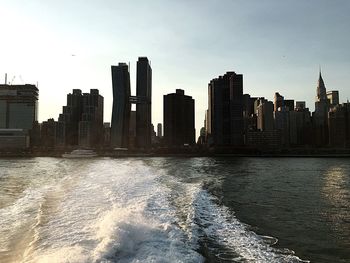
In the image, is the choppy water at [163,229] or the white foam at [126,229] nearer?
the white foam at [126,229]

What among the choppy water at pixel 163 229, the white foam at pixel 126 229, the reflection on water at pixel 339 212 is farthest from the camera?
the reflection on water at pixel 339 212

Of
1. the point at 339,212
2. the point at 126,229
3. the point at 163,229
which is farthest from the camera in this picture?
the point at 339,212

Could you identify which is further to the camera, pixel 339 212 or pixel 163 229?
pixel 339 212

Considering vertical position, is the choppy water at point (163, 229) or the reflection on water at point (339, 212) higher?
the choppy water at point (163, 229)

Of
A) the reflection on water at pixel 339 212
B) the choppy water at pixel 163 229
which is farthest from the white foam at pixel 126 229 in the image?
the reflection on water at pixel 339 212

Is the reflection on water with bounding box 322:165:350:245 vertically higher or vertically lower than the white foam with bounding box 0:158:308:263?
lower

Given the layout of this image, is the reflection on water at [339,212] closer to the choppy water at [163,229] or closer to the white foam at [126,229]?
the choppy water at [163,229]

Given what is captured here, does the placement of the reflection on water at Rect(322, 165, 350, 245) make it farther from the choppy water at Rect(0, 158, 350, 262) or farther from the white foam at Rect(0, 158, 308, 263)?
the white foam at Rect(0, 158, 308, 263)

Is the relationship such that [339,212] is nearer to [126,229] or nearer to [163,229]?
[163,229]

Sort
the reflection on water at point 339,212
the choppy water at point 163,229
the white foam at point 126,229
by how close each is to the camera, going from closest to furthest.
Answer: the white foam at point 126,229, the choppy water at point 163,229, the reflection on water at point 339,212

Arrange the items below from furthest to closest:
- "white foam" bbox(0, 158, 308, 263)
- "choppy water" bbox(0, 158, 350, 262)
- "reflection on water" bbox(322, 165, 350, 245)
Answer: "reflection on water" bbox(322, 165, 350, 245) → "choppy water" bbox(0, 158, 350, 262) → "white foam" bbox(0, 158, 308, 263)

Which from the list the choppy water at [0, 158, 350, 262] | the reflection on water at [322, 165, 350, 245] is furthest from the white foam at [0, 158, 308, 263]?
the reflection on water at [322, 165, 350, 245]

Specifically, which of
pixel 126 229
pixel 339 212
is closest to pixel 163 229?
pixel 126 229

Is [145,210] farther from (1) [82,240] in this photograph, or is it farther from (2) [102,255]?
(2) [102,255]
